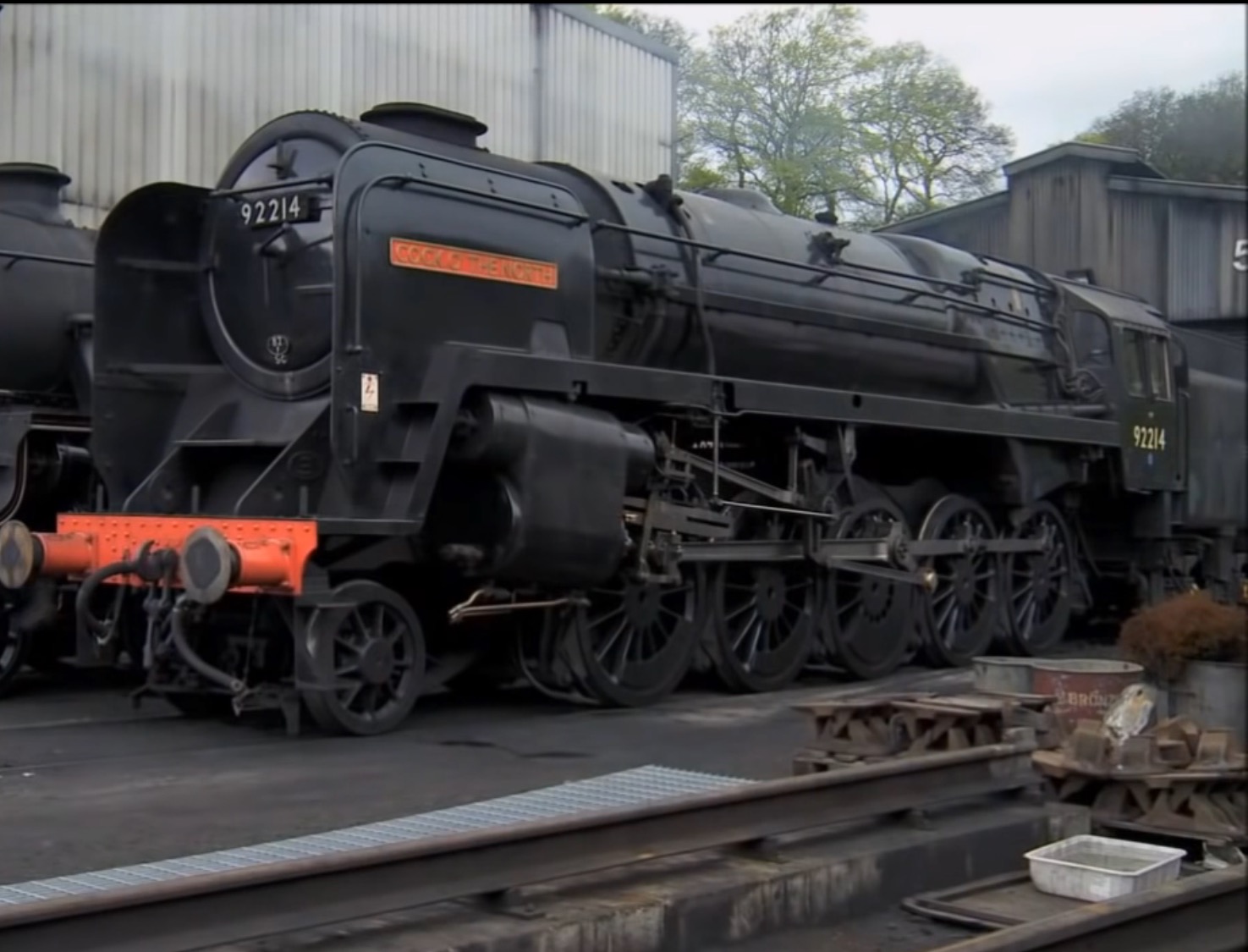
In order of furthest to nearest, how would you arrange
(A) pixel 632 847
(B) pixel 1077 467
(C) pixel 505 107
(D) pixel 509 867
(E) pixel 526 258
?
(B) pixel 1077 467, (E) pixel 526 258, (C) pixel 505 107, (A) pixel 632 847, (D) pixel 509 867

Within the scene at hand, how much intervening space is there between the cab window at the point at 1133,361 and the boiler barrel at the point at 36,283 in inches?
321

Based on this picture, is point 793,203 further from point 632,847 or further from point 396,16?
point 396,16

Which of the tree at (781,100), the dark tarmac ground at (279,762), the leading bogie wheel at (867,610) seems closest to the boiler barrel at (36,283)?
the dark tarmac ground at (279,762)

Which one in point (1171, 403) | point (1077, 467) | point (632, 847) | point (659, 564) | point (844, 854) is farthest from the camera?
point (1171, 403)

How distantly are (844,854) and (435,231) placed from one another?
387cm

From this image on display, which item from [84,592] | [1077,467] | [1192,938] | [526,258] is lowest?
[1192,938]

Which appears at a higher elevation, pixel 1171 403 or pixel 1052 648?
pixel 1171 403

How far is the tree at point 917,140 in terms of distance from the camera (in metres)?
5.17

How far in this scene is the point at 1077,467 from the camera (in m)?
12.2

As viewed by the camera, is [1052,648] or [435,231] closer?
[435,231]

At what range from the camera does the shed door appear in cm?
1249

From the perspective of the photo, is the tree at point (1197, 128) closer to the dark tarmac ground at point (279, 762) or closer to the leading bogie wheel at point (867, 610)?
the dark tarmac ground at point (279, 762)

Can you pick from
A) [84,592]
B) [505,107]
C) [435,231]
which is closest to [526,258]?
[435,231]

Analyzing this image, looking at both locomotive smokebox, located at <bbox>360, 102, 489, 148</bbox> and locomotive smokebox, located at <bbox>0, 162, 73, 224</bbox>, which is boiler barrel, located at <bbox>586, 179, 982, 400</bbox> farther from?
locomotive smokebox, located at <bbox>0, 162, 73, 224</bbox>
